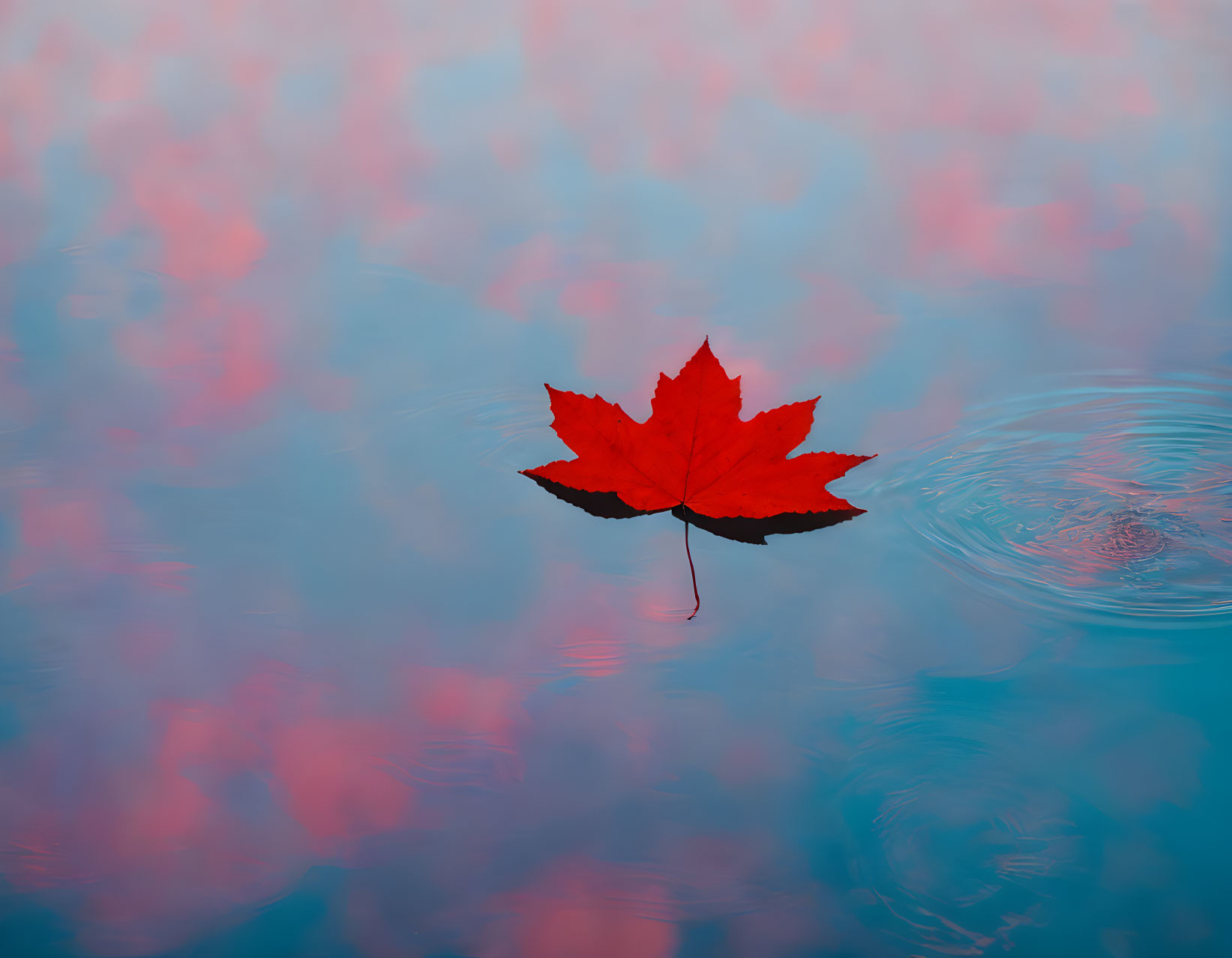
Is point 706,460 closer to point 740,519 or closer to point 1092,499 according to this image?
point 740,519

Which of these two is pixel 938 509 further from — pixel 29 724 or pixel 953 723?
pixel 29 724

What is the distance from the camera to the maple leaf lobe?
810mm

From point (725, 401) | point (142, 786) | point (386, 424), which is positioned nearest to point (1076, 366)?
point (725, 401)

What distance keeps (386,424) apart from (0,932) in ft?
1.95

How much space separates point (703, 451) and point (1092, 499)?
382mm

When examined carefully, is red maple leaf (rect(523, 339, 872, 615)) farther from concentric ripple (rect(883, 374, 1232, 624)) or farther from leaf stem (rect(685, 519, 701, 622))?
concentric ripple (rect(883, 374, 1232, 624))

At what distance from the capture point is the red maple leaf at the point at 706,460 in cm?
81

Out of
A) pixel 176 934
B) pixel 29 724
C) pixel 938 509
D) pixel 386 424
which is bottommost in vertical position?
pixel 176 934

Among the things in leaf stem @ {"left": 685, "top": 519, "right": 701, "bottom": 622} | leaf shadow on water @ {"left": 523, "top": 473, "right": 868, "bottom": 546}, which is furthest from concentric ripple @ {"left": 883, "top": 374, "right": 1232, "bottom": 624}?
leaf stem @ {"left": 685, "top": 519, "right": 701, "bottom": 622}

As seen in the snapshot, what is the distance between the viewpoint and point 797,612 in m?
0.77

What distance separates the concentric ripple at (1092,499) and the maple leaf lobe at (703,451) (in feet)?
0.38

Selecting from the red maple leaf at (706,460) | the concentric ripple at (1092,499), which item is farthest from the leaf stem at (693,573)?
the concentric ripple at (1092,499)

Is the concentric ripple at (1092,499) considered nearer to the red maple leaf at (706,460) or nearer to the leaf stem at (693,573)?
the red maple leaf at (706,460)

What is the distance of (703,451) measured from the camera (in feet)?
2.70
